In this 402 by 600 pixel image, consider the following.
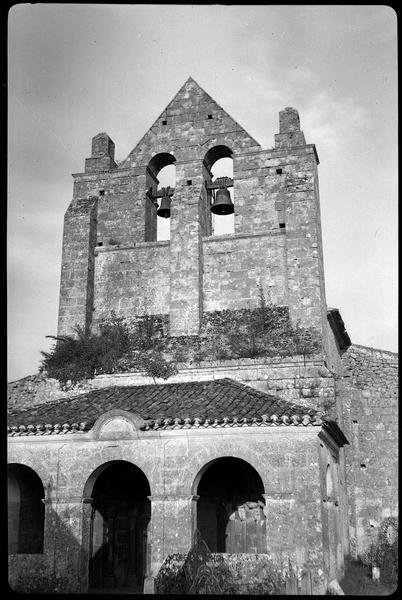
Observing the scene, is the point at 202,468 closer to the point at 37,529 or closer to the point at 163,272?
the point at 37,529

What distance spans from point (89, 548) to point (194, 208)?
9.76 metres

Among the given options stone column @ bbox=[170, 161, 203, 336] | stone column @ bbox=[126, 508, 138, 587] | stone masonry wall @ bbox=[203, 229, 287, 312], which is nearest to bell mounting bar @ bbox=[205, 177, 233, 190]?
stone column @ bbox=[170, 161, 203, 336]

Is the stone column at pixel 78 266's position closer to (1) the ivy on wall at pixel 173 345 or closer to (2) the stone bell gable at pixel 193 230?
(2) the stone bell gable at pixel 193 230

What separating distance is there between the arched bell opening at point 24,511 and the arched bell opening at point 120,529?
1423 millimetres

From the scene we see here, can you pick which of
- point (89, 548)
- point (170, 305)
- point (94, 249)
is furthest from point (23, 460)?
point (94, 249)

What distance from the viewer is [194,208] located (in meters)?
19.5

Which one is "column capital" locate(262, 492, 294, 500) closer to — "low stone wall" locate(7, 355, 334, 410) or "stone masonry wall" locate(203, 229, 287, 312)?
"low stone wall" locate(7, 355, 334, 410)

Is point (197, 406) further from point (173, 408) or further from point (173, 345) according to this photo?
point (173, 345)

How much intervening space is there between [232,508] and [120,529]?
8.86ft

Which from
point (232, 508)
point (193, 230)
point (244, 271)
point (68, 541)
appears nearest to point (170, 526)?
point (68, 541)

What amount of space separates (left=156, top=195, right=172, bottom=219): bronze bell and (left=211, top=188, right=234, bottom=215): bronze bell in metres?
1.37

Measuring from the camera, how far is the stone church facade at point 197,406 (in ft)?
44.5

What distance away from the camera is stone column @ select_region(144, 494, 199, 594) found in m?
13.2

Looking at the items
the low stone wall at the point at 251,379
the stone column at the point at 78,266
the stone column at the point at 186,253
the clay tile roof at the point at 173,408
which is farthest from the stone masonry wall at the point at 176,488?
the stone column at the point at 78,266
